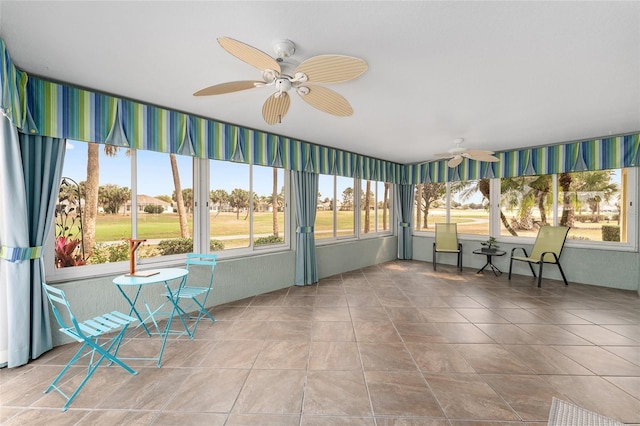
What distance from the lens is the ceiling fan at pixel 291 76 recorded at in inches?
62.3

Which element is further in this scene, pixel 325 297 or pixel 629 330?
pixel 325 297

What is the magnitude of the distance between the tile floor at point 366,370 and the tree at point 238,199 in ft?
5.13

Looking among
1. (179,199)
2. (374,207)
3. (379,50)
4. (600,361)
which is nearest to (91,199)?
(179,199)

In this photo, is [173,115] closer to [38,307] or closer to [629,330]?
[38,307]

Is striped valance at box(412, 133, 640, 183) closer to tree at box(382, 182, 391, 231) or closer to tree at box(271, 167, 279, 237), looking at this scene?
tree at box(382, 182, 391, 231)

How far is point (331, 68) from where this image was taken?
170cm

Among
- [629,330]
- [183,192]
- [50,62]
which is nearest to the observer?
[50,62]

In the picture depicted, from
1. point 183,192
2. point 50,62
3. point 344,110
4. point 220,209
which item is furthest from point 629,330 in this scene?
point 50,62

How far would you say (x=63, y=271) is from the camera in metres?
2.67

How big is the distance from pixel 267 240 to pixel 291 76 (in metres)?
3.07

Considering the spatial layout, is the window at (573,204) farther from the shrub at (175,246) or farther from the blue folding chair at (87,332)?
the blue folding chair at (87,332)

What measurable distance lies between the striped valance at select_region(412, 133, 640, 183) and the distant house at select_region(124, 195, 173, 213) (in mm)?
5875

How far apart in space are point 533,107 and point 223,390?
14.5 ft

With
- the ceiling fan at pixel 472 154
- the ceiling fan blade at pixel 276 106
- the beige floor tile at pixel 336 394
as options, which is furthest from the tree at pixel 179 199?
the ceiling fan at pixel 472 154
